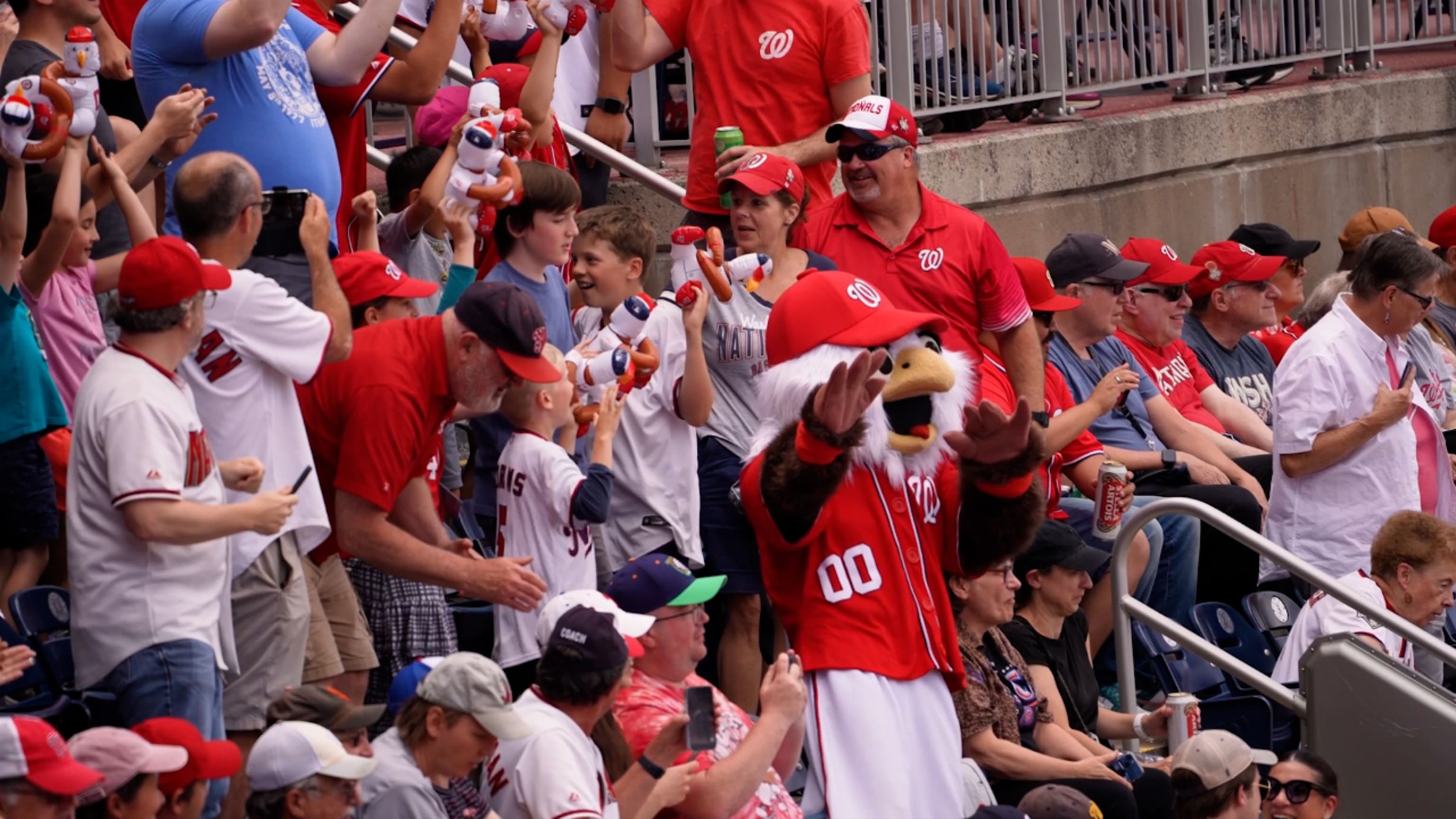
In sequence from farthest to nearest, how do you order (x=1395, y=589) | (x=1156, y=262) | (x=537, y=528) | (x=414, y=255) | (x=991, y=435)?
(x=1156, y=262), (x=1395, y=589), (x=414, y=255), (x=537, y=528), (x=991, y=435)

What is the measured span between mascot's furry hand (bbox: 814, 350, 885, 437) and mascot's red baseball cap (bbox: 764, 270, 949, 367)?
0.25 meters

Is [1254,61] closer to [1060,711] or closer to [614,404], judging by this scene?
[1060,711]

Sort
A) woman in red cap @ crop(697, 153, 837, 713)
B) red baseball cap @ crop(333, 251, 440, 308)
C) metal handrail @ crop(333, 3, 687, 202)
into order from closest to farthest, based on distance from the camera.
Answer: red baseball cap @ crop(333, 251, 440, 308) → woman in red cap @ crop(697, 153, 837, 713) → metal handrail @ crop(333, 3, 687, 202)

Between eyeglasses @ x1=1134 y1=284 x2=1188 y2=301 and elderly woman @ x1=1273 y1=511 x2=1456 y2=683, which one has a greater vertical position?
eyeglasses @ x1=1134 y1=284 x2=1188 y2=301

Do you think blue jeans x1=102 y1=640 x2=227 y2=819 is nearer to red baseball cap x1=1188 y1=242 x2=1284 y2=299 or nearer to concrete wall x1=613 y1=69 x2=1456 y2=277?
concrete wall x1=613 y1=69 x2=1456 y2=277

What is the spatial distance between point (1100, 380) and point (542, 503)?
3260mm

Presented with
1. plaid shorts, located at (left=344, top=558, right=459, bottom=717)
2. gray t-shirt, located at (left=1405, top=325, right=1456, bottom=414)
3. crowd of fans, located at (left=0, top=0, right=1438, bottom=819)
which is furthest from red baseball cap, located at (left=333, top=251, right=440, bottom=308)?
gray t-shirt, located at (left=1405, top=325, right=1456, bottom=414)

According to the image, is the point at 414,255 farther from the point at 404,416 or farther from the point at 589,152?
the point at 404,416

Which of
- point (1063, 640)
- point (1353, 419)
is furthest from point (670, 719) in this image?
point (1353, 419)

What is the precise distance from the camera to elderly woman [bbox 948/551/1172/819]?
6.27m

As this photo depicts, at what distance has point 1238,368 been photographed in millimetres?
9867

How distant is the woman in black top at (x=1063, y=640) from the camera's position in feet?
22.7

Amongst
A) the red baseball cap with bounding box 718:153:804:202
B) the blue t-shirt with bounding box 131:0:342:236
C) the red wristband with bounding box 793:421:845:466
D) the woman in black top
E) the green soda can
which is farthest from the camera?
the green soda can

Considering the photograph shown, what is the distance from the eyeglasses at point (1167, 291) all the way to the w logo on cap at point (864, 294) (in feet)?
11.8
